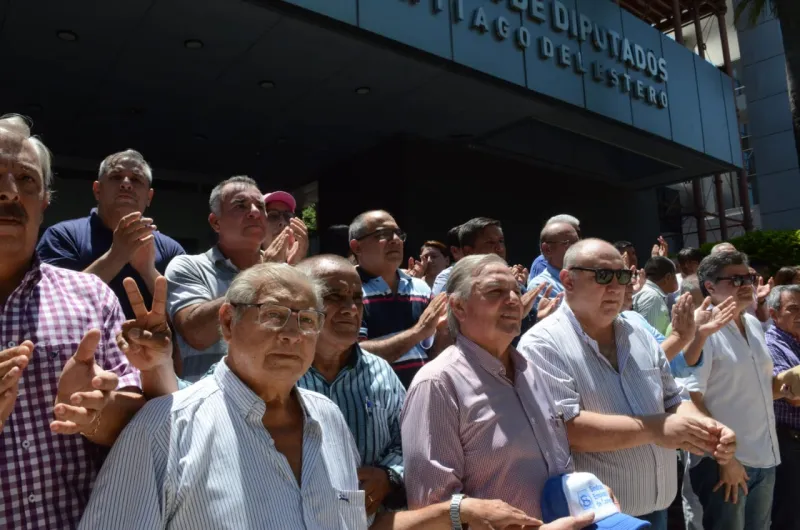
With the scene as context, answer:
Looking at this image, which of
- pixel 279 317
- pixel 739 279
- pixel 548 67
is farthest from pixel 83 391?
pixel 548 67

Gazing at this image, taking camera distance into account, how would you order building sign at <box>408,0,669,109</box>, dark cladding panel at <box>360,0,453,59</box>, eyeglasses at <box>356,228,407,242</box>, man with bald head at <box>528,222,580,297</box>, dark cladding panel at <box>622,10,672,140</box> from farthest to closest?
dark cladding panel at <box>622,10,672,140</box> < building sign at <box>408,0,669,109</box> < dark cladding panel at <box>360,0,453,59</box> < man with bald head at <box>528,222,580,297</box> < eyeglasses at <box>356,228,407,242</box>

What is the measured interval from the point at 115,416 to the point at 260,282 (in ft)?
1.78

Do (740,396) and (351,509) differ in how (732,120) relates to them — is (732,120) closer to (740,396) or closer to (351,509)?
(740,396)

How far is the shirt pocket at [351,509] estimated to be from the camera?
1841 mm

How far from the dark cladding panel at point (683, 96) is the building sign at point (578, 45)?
333 millimetres

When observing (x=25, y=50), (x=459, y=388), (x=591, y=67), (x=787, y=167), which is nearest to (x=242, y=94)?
(x=25, y=50)

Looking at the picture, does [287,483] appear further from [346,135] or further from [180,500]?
[346,135]

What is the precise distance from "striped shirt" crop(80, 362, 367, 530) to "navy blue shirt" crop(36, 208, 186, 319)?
116 cm

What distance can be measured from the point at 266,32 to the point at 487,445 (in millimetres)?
6076

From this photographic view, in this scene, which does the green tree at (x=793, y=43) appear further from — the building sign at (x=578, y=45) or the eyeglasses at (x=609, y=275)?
the eyeglasses at (x=609, y=275)

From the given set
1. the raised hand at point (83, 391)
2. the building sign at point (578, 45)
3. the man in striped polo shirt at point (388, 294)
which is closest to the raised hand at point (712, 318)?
the man in striped polo shirt at point (388, 294)

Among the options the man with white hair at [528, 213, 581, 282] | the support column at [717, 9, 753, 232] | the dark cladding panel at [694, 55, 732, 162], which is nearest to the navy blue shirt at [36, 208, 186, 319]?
the man with white hair at [528, 213, 581, 282]

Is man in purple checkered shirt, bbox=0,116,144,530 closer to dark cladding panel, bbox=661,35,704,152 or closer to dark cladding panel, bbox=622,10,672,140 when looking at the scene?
dark cladding panel, bbox=622,10,672,140

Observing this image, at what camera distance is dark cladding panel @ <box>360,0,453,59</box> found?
283 inches
